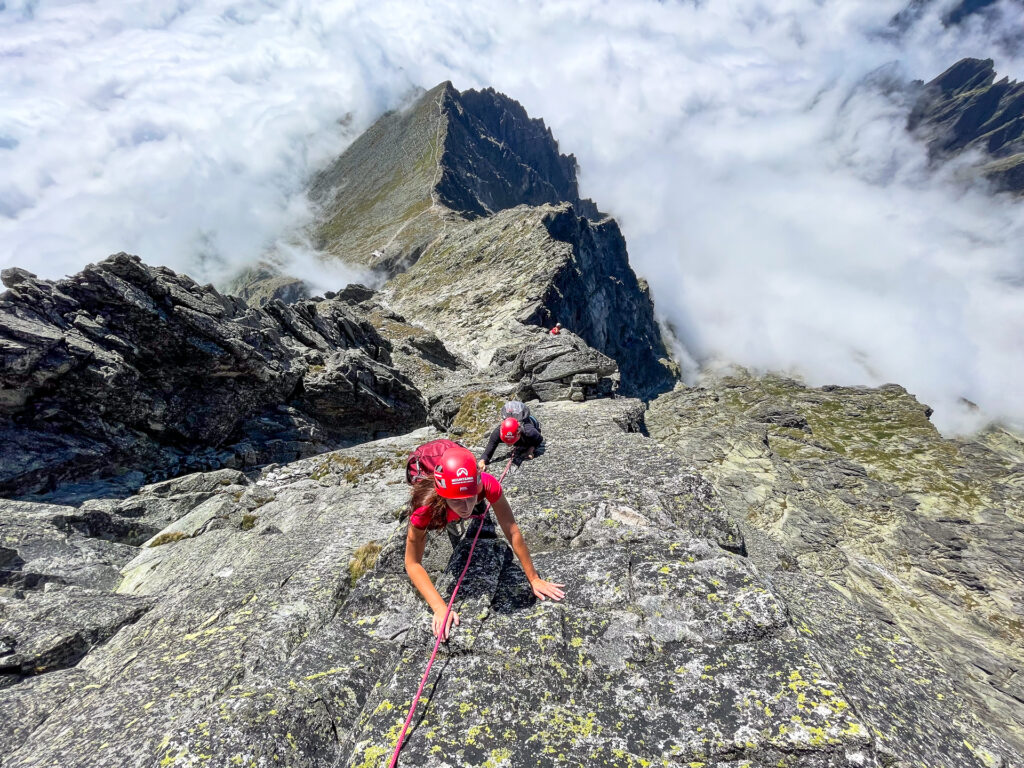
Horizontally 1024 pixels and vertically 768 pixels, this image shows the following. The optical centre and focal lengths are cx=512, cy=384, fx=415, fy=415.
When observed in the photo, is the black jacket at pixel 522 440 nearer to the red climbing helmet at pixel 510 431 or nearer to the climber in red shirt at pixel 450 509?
the red climbing helmet at pixel 510 431

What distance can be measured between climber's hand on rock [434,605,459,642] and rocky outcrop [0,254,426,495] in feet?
106

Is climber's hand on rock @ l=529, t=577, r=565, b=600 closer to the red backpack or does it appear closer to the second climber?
the red backpack

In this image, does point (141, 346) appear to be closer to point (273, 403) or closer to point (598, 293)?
point (273, 403)

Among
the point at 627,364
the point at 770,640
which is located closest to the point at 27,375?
the point at 770,640

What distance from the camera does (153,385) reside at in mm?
31672

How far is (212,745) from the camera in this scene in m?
5.20

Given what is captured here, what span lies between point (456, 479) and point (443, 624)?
7.14 feet

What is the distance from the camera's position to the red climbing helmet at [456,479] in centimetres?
619

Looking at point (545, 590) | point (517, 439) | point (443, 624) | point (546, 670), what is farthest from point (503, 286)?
point (546, 670)

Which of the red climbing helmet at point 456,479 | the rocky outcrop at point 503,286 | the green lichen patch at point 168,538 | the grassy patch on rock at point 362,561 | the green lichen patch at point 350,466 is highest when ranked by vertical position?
the rocky outcrop at point 503,286

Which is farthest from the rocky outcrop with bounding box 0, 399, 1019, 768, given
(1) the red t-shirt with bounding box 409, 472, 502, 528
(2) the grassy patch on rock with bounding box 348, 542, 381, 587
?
(1) the red t-shirt with bounding box 409, 472, 502, 528

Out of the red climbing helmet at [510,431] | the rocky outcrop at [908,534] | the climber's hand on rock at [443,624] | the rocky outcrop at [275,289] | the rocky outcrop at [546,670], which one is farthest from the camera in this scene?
the rocky outcrop at [275,289]

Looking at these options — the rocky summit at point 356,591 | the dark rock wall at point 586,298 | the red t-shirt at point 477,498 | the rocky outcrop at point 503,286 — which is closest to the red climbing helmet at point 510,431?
the rocky summit at point 356,591

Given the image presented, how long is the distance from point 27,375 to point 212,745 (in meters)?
33.6
